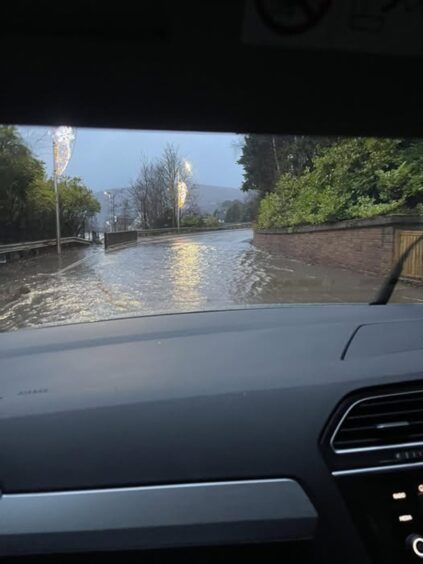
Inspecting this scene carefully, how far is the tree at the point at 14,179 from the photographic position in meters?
2.80

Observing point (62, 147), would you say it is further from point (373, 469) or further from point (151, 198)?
point (373, 469)

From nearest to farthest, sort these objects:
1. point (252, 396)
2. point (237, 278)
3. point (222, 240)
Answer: point (252, 396) < point (222, 240) < point (237, 278)

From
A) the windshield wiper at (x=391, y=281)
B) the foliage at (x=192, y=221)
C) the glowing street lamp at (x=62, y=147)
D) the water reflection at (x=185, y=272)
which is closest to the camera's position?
the glowing street lamp at (x=62, y=147)

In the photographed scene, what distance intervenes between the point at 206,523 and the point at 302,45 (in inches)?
71.6

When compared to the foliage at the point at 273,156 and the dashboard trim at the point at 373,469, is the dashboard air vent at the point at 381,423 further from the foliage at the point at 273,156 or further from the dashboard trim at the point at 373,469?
the foliage at the point at 273,156

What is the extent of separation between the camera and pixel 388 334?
2691 millimetres

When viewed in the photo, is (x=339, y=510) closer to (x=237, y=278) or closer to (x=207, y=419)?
(x=207, y=419)

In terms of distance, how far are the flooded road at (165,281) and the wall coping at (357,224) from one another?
0.25 metres

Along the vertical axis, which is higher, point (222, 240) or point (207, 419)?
point (222, 240)

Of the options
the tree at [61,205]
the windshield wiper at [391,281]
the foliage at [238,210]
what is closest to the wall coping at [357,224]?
the windshield wiper at [391,281]

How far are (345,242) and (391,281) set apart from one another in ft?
6.31

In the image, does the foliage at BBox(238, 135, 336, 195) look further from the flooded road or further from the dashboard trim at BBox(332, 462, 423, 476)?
the dashboard trim at BBox(332, 462, 423, 476)

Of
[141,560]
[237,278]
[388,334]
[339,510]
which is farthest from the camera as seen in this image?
[237,278]

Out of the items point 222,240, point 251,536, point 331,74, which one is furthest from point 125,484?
point 222,240
